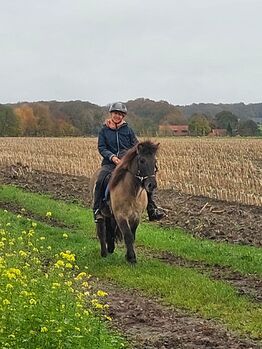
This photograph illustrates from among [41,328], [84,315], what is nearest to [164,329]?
[84,315]

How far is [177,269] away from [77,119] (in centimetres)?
8127

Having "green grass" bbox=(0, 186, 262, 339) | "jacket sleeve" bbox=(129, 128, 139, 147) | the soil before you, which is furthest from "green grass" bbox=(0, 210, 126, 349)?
"jacket sleeve" bbox=(129, 128, 139, 147)

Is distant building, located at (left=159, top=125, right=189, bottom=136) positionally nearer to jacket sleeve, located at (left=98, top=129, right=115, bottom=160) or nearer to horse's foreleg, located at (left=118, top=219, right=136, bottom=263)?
jacket sleeve, located at (left=98, top=129, right=115, bottom=160)

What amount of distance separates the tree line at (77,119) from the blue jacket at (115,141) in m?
70.0

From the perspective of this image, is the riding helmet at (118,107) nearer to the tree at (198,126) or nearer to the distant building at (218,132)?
the tree at (198,126)

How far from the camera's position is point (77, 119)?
9225 cm

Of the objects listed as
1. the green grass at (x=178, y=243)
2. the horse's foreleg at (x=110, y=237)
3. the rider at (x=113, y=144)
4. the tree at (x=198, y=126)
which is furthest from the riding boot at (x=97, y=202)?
the tree at (x=198, y=126)

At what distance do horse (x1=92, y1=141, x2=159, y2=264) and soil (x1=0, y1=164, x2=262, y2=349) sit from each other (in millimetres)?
1299

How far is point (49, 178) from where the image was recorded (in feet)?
105

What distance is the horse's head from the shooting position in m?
11.9

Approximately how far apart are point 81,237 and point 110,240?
213 centimetres

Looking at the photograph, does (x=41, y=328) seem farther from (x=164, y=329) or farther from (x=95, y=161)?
(x=95, y=161)

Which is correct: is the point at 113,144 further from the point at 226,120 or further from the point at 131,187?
the point at 226,120

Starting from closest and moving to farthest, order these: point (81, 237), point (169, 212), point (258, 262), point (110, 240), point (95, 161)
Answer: point (258, 262) → point (110, 240) → point (81, 237) → point (169, 212) → point (95, 161)
